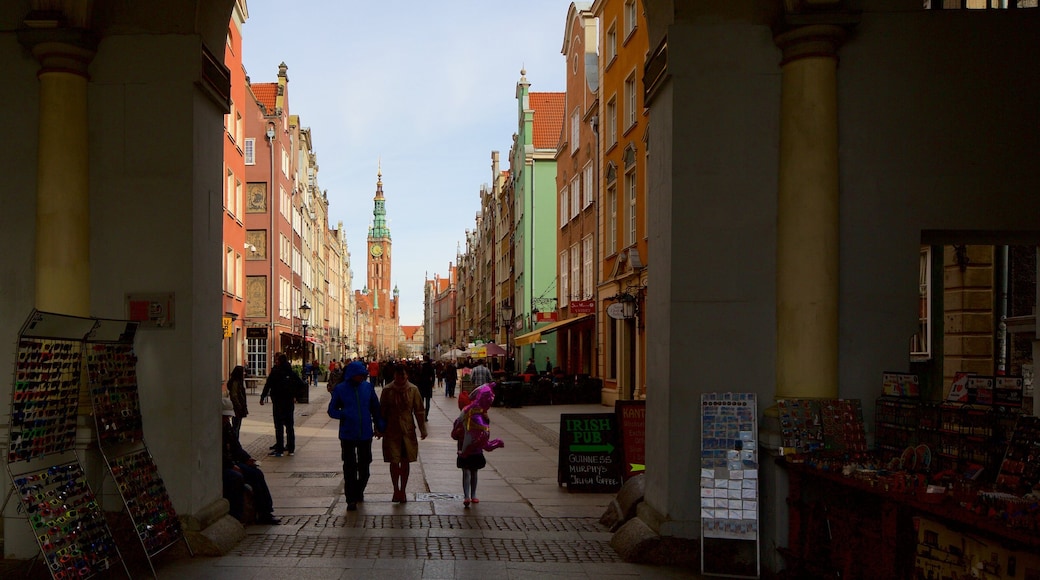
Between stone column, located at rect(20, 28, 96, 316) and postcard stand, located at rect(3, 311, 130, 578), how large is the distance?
92 centimetres

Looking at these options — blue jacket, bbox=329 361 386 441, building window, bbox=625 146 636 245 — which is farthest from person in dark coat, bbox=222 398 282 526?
building window, bbox=625 146 636 245

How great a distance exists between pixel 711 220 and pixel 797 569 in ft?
8.89

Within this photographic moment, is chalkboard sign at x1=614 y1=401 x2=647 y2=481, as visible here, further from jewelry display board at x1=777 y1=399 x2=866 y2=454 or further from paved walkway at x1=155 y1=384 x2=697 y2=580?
jewelry display board at x1=777 y1=399 x2=866 y2=454

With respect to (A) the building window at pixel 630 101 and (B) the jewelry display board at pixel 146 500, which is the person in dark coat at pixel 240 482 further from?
(A) the building window at pixel 630 101

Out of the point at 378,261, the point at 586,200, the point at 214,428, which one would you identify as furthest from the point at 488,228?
the point at 378,261

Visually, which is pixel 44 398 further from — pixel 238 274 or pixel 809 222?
pixel 238 274

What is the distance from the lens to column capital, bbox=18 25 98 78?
26.6 feet

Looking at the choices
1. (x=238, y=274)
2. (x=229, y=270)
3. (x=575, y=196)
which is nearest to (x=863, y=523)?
(x=575, y=196)

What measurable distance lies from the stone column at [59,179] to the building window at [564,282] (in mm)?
32781

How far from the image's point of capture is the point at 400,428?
12.1 metres

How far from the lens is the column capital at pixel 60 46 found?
320 inches

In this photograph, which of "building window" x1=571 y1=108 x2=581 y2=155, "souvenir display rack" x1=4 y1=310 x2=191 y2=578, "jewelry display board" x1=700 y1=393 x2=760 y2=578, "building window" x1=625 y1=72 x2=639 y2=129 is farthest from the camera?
"building window" x1=571 y1=108 x2=581 y2=155

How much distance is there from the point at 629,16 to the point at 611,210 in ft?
19.2

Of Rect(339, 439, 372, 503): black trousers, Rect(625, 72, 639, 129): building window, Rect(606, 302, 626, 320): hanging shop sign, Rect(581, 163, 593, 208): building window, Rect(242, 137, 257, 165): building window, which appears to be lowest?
Rect(339, 439, 372, 503): black trousers
